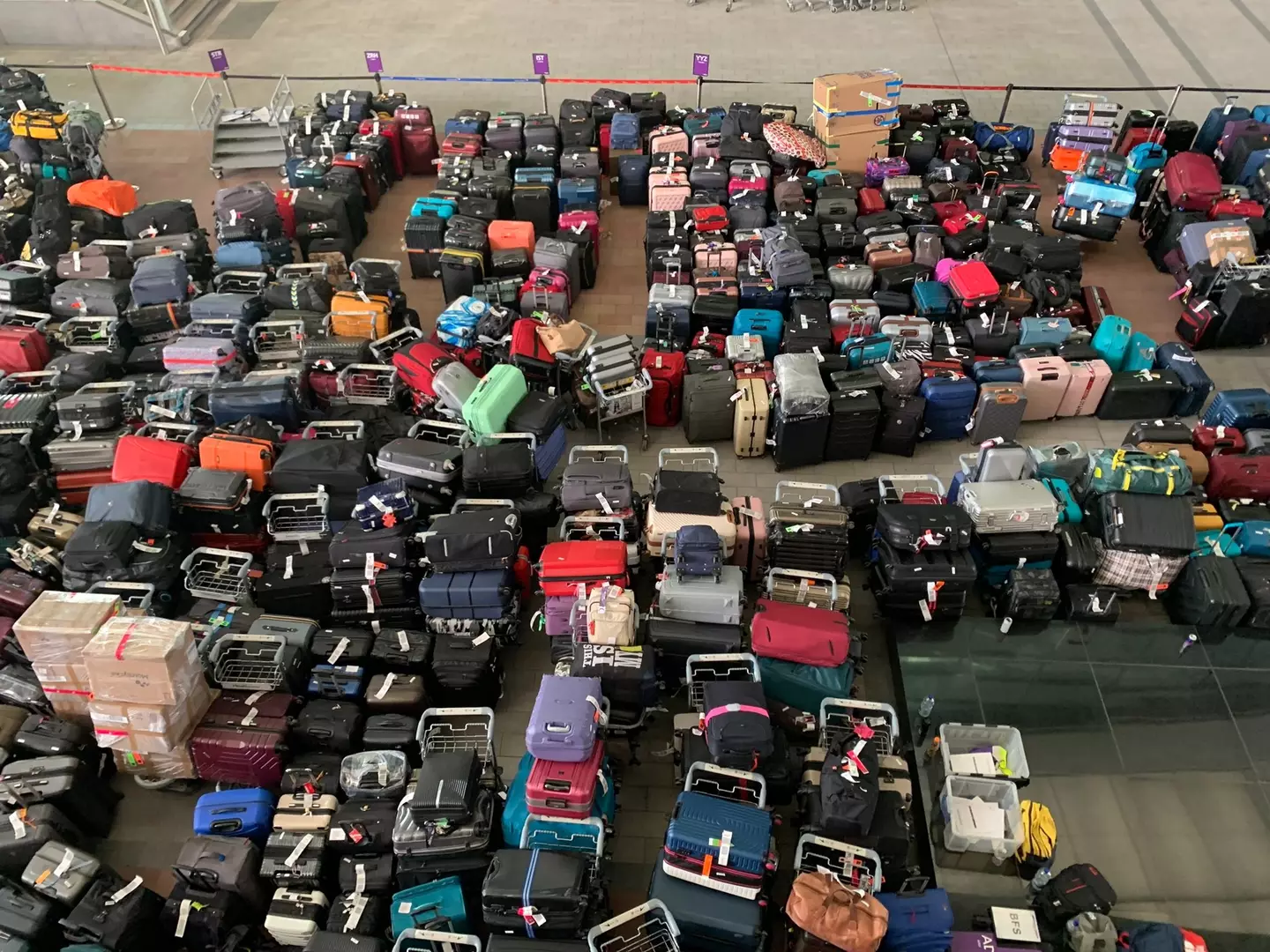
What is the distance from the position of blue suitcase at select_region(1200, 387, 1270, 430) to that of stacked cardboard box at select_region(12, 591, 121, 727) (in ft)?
36.4

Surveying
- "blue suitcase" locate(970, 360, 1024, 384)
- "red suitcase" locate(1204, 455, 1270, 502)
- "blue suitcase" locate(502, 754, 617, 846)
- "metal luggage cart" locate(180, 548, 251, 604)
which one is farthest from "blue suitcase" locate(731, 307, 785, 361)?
"metal luggage cart" locate(180, 548, 251, 604)

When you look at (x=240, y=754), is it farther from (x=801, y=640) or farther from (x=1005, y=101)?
(x=1005, y=101)

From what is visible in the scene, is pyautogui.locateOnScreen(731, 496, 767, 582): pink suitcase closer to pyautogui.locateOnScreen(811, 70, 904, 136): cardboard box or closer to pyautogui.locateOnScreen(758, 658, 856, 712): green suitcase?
pyautogui.locateOnScreen(758, 658, 856, 712): green suitcase

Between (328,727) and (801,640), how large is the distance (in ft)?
12.6

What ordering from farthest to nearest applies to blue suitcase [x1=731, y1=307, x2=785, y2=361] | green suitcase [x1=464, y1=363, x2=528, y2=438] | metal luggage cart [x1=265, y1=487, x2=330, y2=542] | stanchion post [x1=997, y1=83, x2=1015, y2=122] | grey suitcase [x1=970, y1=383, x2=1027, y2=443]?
stanchion post [x1=997, y1=83, x2=1015, y2=122]
blue suitcase [x1=731, y1=307, x2=785, y2=361]
grey suitcase [x1=970, y1=383, x2=1027, y2=443]
green suitcase [x1=464, y1=363, x2=528, y2=438]
metal luggage cart [x1=265, y1=487, x2=330, y2=542]

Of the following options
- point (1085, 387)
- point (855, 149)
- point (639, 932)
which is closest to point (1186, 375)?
point (1085, 387)

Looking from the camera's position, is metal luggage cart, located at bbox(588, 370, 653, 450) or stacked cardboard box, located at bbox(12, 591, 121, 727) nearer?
stacked cardboard box, located at bbox(12, 591, 121, 727)

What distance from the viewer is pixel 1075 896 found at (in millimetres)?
6426

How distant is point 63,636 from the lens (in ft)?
23.5

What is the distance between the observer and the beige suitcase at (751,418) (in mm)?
10078

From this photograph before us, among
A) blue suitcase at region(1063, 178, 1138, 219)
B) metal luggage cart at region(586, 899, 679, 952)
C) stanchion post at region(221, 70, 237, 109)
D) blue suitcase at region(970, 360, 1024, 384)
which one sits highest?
blue suitcase at region(1063, 178, 1138, 219)

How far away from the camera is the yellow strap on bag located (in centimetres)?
1448

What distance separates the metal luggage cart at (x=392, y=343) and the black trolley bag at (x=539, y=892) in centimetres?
654

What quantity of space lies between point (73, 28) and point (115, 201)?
991 cm
